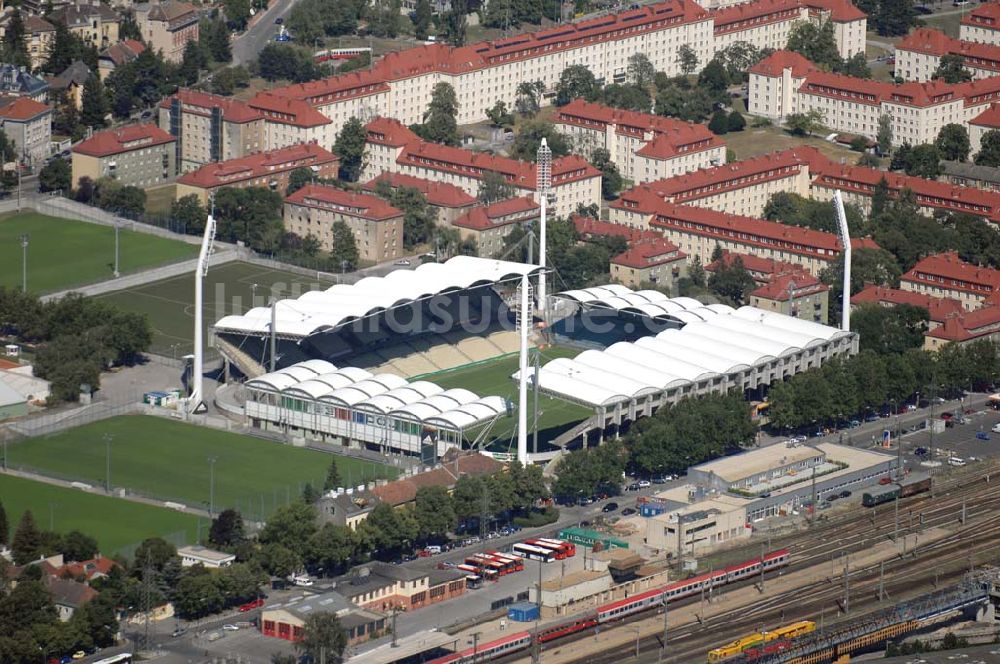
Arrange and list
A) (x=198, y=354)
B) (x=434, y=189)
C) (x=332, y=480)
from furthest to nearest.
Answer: (x=434, y=189)
(x=198, y=354)
(x=332, y=480)

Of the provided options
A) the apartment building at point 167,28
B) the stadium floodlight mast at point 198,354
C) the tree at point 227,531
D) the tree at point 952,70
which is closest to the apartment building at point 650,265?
the stadium floodlight mast at point 198,354

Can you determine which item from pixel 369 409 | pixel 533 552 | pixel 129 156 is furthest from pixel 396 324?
pixel 129 156

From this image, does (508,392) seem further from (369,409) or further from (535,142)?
(535,142)

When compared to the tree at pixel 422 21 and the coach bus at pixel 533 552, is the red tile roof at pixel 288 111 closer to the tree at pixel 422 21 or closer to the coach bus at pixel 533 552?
the tree at pixel 422 21

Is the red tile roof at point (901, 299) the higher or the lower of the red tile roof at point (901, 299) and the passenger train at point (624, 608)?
the lower

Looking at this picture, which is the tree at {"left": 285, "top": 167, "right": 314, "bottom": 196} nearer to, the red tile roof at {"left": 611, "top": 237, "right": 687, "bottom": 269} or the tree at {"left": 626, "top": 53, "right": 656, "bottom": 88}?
the red tile roof at {"left": 611, "top": 237, "right": 687, "bottom": 269}

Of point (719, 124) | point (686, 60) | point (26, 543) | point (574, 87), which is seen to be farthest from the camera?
point (686, 60)
